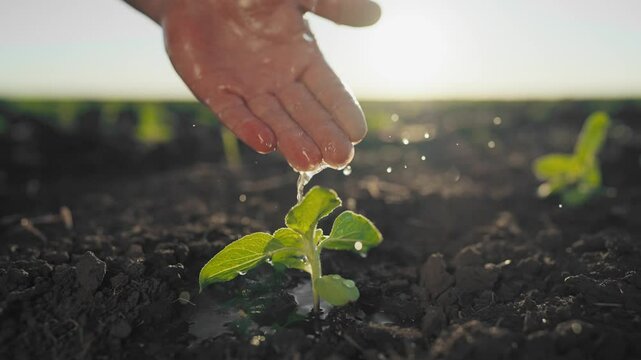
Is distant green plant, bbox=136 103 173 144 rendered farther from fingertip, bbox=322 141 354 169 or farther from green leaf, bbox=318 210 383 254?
green leaf, bbox=318 210 383 254

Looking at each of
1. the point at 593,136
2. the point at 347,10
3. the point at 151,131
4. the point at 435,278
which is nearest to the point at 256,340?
the point at 435,278

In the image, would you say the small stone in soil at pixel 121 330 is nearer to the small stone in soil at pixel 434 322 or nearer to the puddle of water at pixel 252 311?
the puddle of water at pixel 252 311

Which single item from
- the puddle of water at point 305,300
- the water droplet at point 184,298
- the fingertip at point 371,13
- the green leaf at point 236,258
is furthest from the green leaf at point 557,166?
the water droplet at point 184,298

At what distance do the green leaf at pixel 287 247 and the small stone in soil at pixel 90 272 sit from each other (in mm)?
730

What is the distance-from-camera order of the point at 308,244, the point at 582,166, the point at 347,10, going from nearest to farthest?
the point at 308,244
the point at 347,10
the point at 582,166

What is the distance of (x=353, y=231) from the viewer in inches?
83.6

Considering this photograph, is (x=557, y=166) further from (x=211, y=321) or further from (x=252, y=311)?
(x=211, y=321)

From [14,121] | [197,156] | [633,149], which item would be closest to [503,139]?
[633,149]

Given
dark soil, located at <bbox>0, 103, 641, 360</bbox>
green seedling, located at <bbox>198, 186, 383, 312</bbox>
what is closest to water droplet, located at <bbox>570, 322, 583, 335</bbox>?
dark soil, located at <bbox>0, 103, 641, 360</bbox>

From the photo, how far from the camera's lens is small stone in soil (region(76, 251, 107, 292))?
7.06ft

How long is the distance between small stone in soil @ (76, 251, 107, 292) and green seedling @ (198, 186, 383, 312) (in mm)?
486

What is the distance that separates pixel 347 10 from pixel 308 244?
1.34 meters

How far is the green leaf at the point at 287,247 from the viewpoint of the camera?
208 cm

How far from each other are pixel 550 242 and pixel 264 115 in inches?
72.5
